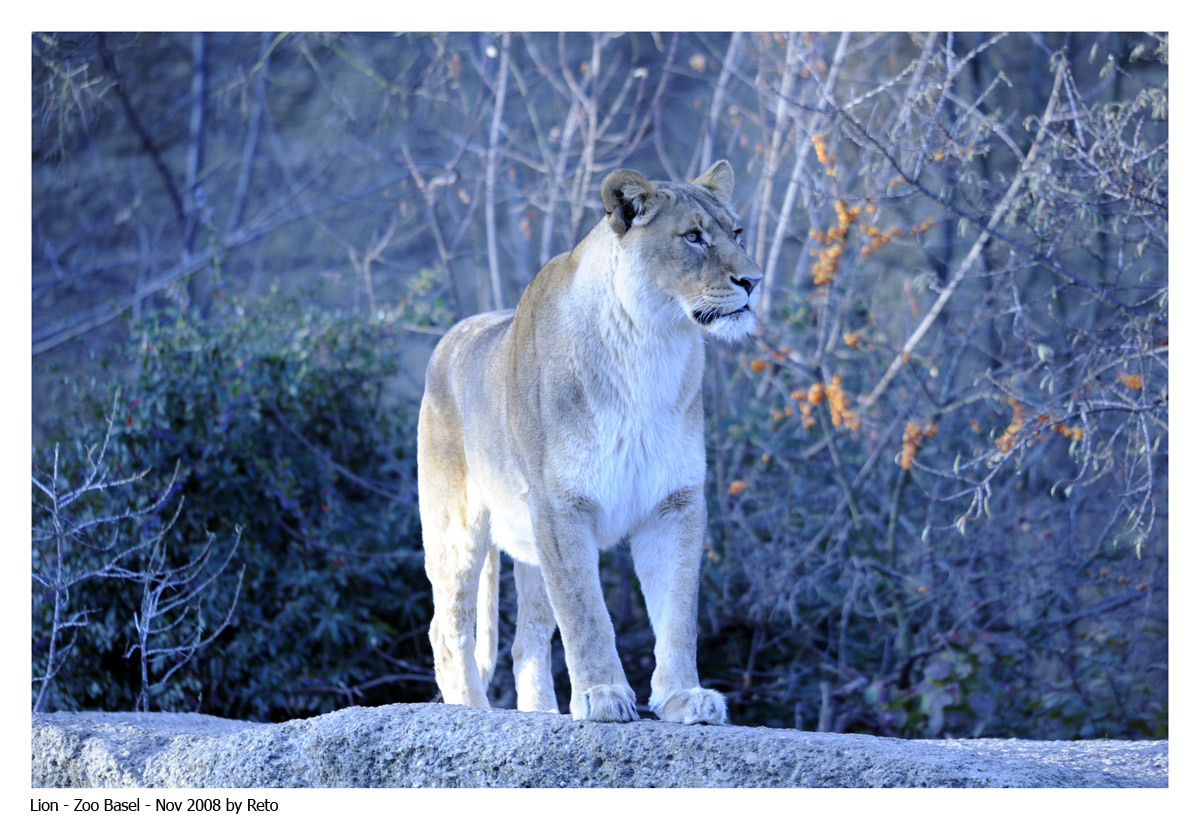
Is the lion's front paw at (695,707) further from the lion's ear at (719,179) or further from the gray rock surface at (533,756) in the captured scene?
the lion's ear at (719,179)

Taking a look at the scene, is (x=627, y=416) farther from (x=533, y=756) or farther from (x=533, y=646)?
(x=533, y=646)

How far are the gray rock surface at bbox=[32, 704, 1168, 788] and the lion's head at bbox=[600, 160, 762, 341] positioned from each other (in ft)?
4.05

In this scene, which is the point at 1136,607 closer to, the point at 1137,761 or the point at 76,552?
the point at 1137,761

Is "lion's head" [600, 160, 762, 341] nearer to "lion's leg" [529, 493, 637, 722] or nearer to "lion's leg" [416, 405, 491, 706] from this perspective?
"lion's leg" [529, 493, 637, 722]

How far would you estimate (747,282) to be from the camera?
3750 mm

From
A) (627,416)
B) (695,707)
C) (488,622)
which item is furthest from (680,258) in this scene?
(488,622)

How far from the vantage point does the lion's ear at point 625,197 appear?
151 inches

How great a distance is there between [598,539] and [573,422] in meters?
0.40

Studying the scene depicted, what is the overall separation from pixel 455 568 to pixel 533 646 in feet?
1.39

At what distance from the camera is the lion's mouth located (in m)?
3.76

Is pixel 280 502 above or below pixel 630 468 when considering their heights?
above

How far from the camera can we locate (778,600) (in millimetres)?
6742

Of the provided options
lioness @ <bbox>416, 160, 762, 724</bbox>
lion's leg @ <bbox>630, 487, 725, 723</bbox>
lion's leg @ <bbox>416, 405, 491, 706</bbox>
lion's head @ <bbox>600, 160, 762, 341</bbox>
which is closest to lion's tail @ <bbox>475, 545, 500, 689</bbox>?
lion's leg @ <bbox>416, 405, 491, 706</bbox>

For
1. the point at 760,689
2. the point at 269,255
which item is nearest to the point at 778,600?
the point at 760,689
